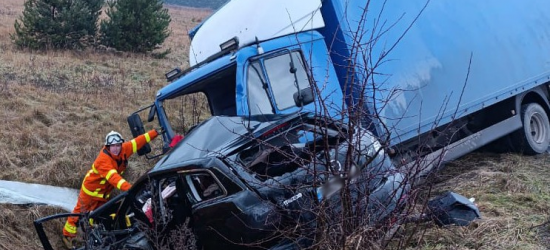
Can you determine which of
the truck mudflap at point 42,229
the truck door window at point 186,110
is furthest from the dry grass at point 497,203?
the truck door window at point 186,110

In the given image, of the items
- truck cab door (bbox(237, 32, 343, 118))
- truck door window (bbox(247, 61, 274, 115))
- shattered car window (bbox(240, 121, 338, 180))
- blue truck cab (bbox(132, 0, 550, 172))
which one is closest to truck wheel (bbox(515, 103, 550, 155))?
blue truck cab (bbox(132, 0, 550, 172))

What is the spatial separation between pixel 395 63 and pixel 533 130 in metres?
3.21

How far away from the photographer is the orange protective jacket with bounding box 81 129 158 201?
6.36m

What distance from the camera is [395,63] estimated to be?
612 cm

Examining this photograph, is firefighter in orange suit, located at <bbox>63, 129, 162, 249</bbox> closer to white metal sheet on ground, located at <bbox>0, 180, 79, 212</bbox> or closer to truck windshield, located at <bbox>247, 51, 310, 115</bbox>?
white metal sheet on ground, located at <bbox>0, 180, 79, 212</bbox>

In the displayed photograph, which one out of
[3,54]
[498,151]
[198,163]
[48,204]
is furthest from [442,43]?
[3,54]

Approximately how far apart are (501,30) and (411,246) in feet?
13.8

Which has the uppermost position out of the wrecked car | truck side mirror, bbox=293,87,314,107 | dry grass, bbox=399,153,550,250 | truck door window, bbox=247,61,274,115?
truck door window, bbox=247,61,274,115

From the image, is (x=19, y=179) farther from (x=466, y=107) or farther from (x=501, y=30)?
(x=501, y=30)

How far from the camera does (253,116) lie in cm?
507

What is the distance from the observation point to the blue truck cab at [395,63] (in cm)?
566

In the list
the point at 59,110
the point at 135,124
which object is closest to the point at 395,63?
the point at 135,124

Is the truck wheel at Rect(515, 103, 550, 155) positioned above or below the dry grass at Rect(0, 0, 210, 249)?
below

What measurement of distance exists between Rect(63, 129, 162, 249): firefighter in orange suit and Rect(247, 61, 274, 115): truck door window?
1849 mm
